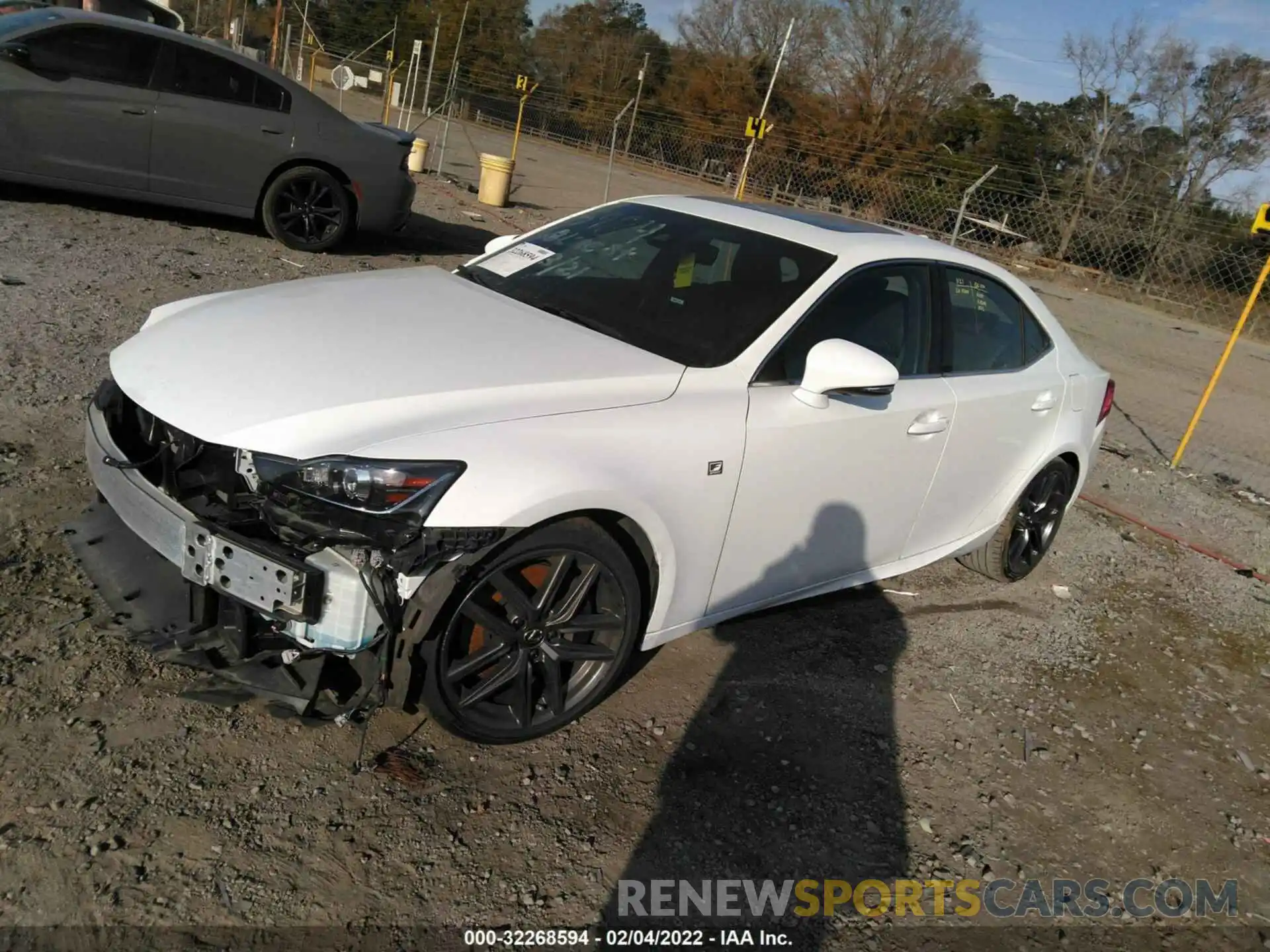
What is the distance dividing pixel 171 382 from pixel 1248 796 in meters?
4.16

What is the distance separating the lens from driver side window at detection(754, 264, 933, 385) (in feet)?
10.9

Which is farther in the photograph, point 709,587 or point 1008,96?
point 1008,96

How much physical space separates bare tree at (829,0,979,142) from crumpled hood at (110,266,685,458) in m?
33.2

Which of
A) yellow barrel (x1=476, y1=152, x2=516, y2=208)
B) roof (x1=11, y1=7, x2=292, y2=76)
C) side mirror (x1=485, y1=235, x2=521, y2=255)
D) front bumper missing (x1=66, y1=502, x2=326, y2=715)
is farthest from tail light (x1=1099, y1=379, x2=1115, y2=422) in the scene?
yellow barrel (x1=476, y1=152, x2=516, y2=208)

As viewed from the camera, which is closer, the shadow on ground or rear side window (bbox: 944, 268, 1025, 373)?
the shadow on ground

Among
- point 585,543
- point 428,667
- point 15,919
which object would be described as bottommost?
point 15,919

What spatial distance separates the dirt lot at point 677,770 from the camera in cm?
243

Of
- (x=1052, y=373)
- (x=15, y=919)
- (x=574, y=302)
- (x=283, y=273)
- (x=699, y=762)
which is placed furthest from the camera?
(x=283, y=273)

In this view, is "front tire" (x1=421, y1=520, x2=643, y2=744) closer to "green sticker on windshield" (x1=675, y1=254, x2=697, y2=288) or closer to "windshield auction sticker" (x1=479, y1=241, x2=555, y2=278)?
"green sticker on windshield" (x1=675, y1=254, x2=697, y2=288)

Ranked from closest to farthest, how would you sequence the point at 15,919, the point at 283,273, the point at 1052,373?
the point at 15,919, the point at 1052,373, the point at 283,273

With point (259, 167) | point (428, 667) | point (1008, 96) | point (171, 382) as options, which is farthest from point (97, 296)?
point (1008, 96)

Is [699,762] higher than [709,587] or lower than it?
lower

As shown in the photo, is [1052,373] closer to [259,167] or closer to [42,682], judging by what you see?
[42,682]

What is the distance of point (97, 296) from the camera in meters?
6.30
